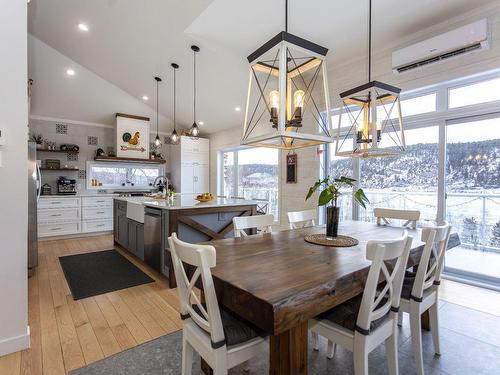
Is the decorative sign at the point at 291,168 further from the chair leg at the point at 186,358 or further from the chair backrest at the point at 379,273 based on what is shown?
the chair leg at the point at 186,358

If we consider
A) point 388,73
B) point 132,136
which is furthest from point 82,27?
point 388,73

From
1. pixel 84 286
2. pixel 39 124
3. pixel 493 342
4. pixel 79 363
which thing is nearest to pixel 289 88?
pixel 79 363

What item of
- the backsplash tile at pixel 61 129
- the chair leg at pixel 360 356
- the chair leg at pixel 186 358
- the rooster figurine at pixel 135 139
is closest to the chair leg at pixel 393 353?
the chair leg at pixel 360 356

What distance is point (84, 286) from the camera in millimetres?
3053

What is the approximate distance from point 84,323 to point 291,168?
3.68 m

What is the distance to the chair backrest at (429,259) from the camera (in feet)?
5.10

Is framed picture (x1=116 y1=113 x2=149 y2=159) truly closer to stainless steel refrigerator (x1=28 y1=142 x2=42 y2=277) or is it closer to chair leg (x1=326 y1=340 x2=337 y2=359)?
stainless steel refrigerator (x1=28 y1=142 x2=42 y2=277)

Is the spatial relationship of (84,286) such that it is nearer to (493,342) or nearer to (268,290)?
(268,290)

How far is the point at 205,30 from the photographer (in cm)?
360

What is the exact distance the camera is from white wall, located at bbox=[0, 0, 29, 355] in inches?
71.8

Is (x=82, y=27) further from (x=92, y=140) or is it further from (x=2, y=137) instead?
(x=2, y=137)

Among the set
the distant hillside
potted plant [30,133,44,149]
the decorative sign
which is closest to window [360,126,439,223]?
the distant hillside

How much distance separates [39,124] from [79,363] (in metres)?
5.97

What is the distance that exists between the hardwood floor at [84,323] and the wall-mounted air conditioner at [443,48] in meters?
3.69
